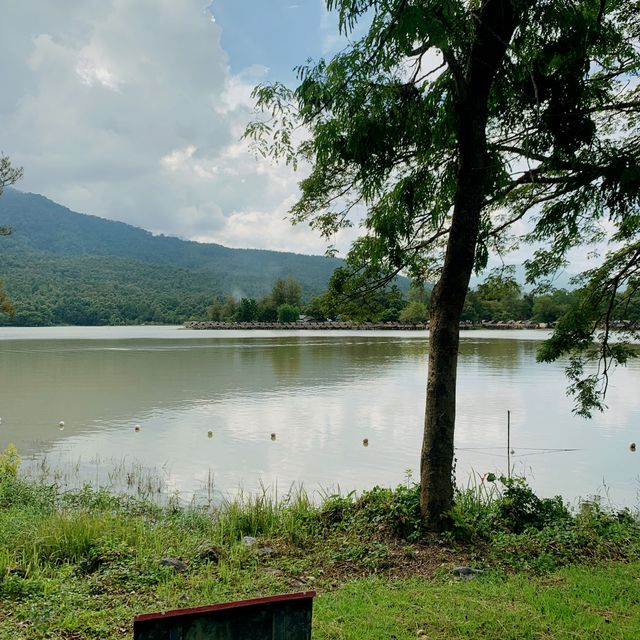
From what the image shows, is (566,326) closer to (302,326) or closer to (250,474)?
(250,474)

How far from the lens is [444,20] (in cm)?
433

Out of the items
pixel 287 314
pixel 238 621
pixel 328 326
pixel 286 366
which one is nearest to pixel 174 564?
pixel 238 621

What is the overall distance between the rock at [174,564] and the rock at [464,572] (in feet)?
7.70

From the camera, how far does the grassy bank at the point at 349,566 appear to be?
3.80 meters

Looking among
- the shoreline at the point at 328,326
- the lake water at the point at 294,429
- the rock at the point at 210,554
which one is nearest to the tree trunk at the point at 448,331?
the rock at the point at 210,554

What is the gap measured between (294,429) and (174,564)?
30.9 ft

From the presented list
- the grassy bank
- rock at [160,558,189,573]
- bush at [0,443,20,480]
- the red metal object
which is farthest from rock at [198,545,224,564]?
bush at [0,443,20,480]

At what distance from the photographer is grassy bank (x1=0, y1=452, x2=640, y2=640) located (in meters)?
3.80

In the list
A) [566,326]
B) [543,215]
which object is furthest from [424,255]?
[566,326]

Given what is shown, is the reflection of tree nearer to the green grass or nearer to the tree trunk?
the tree trunk

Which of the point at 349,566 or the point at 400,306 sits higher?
the point at 400,306

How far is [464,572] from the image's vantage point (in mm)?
4949

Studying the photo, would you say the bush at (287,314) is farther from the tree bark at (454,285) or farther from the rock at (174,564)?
the rock at (174,564)

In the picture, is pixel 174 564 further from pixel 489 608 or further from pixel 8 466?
pixel 8 466
